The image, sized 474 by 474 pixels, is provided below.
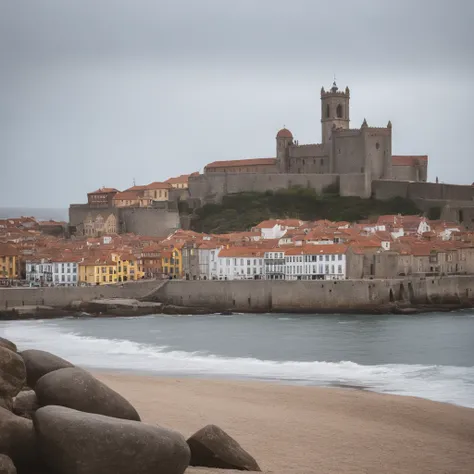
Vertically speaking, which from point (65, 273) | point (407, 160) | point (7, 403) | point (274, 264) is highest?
point (407, 160)

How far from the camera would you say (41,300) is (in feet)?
132

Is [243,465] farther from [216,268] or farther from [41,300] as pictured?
[216,268]

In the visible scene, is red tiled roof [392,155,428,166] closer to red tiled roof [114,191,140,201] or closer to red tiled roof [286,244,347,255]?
red tiled roof [114,191,140,201]

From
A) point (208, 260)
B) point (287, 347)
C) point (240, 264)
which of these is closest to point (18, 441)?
point (287, 347)

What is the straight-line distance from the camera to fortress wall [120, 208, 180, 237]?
62469 mm

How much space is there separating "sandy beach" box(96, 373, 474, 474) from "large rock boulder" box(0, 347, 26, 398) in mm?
1841

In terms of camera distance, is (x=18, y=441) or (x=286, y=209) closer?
(x=18, y=441)

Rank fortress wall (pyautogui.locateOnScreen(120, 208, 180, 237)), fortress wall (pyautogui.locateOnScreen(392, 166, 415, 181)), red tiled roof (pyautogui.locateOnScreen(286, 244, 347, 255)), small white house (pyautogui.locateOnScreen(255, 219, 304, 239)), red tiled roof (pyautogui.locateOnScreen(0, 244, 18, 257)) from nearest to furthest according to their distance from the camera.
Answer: red tiled roof (pyautogui.locateOnScreen(286, 244, 347, 255)), red tiled roof (pyautogui.locateOnScreen(0, 244, 18, 257)), small white house (pyautogui.locateOnScreen(255, 219, 304, 239)), fortress wall (pyautogui.locateOnScreen(120, 208, 180, 237)), fortress wall (pyautogui.locateOnScreen(392, 166, 415, 181))

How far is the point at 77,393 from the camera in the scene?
9.29 meters

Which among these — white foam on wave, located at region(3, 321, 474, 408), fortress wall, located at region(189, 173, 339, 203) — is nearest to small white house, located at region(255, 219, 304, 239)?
fortress wall, located at region(189, 173, 339, 203)

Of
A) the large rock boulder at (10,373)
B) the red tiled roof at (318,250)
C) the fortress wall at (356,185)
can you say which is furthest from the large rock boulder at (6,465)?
the fortress wall at (356,185)

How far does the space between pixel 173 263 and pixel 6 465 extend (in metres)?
39.6

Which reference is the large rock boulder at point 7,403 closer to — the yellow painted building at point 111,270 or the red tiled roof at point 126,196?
the yellow painted building at point 111,270

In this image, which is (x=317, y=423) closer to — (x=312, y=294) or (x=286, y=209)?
(x=312, y=294)
